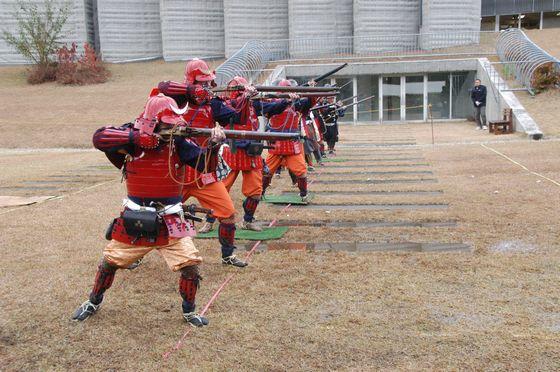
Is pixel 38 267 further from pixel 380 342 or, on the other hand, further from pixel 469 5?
pixel 469 5

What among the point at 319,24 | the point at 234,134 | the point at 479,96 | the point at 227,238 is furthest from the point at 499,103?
the point at 234,134

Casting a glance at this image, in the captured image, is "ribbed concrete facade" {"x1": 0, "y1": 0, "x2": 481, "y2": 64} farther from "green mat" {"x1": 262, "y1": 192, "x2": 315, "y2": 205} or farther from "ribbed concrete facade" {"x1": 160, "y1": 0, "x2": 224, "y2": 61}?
"green mat" {"x1": 262, "y1": 192, "x2": 315, "y2": 205}

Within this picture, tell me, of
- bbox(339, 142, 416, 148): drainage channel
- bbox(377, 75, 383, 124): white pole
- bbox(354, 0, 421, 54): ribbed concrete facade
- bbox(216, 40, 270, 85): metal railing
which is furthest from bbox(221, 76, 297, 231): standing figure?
bbox(354, 0, 421, 54): ribbed concrete facade

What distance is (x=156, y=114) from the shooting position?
400 centimetres

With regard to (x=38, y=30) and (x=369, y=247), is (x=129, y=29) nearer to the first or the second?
(x=38, y=30)

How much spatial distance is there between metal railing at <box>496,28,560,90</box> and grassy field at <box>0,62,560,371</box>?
1328 cm

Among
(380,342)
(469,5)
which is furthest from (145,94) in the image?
(380,342)

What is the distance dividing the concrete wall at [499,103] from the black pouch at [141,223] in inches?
581

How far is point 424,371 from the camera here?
10.9 ft

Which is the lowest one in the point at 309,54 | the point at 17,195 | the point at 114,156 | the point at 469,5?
the point at 17,195

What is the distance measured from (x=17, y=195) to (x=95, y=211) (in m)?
2.68

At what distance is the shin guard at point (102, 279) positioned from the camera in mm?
4121

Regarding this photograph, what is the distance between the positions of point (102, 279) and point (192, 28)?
2891 cm

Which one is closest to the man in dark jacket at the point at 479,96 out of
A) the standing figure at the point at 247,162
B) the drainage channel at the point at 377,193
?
the drainage channel at the point at 377,193
